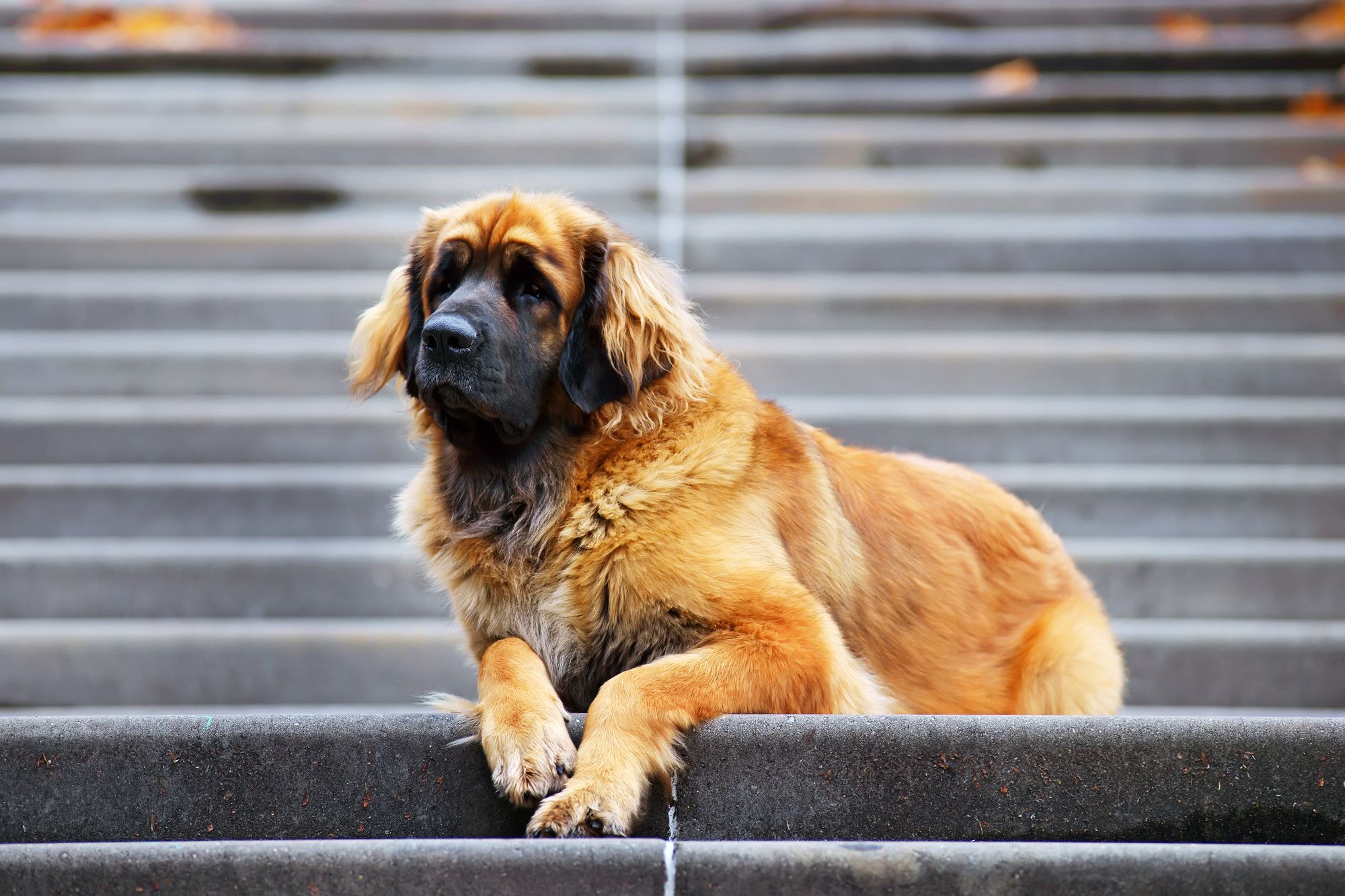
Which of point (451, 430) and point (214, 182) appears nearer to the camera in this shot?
point (451, 430)

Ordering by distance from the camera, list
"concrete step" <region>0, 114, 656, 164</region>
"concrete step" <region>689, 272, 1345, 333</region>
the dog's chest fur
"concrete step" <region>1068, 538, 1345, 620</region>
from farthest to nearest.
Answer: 1. "concrete step" <region>0, 114, 656, 164</region>
2. "concrete step" <region>689, 272, 1345, 333</region>
3. "concrete step" <region>1068, 538, 1345, 620</region>
4. the dog's chest fur

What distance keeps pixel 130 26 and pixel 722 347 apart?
4.20 m

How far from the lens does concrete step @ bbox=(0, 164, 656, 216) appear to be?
602cm

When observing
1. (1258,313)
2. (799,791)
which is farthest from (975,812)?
(1258,313)

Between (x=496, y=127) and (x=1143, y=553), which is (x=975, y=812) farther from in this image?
(x=496, y=127)

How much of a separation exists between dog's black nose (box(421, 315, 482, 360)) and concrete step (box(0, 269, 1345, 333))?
112 inches

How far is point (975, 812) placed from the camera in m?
2.26

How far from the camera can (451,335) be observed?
8.73 ft

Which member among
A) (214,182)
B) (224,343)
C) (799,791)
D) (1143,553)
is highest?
(214,182)

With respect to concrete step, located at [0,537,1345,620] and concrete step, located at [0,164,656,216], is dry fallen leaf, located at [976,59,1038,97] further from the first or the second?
concrete step, located at [0,537,1345,620]

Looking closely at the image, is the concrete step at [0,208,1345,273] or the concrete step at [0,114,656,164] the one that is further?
the concrete step at [0,114,656,164]

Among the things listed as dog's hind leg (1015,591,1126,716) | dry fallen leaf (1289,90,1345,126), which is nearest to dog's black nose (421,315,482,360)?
dog's hind leg (1015,591,1126,716)

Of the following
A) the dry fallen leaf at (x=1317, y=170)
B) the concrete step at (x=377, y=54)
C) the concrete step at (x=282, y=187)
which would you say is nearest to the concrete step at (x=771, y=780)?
the concrete step at (x=282, y=187)

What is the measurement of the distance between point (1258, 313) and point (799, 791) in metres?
4.15
